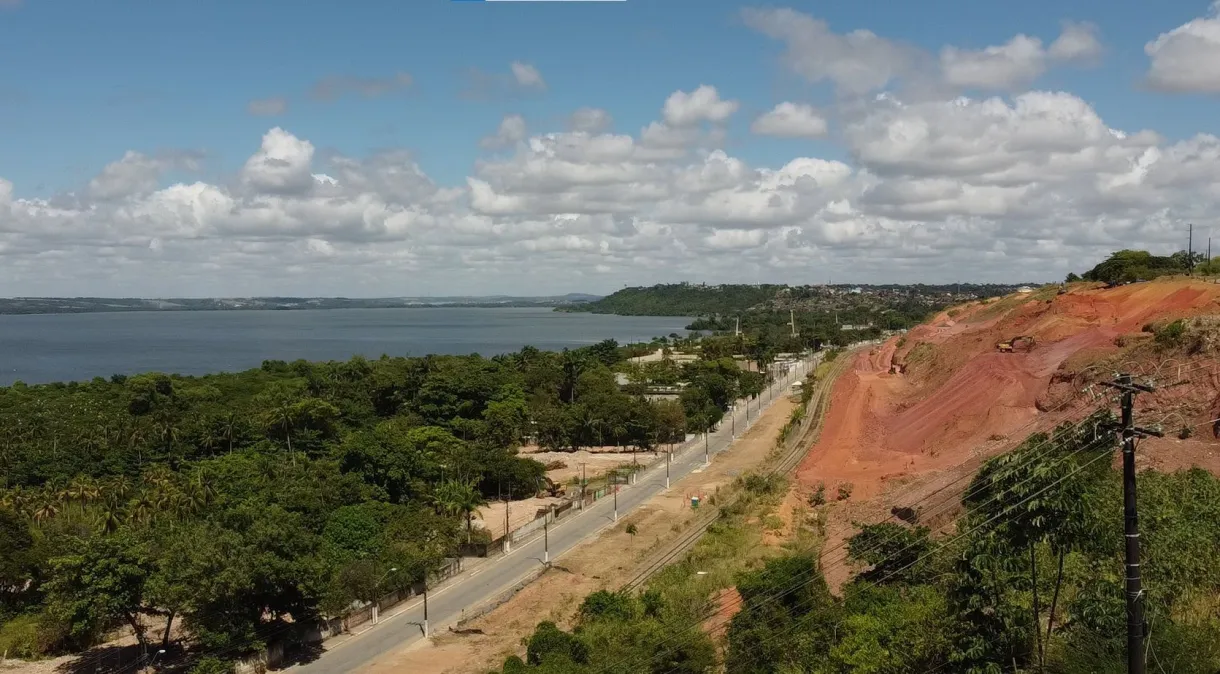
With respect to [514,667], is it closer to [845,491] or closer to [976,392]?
[845,491]

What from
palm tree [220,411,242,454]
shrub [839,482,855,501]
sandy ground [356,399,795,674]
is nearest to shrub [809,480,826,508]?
shrub [839,482,855,501]

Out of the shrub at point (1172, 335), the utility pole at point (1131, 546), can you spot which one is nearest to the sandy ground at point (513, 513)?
the shrub at point (1172, 335)

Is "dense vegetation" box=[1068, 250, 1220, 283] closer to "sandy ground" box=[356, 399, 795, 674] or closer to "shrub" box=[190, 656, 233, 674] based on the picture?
"sandy ground" box=[356, 399, 795, 674]

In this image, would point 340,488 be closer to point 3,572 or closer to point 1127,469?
point 3,572

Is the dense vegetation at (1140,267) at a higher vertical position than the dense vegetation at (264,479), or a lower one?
higher

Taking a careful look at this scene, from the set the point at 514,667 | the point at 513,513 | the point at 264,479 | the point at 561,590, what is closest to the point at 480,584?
the point at 561,590

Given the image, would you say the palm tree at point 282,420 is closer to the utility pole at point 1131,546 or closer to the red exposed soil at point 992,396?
the red exposed soil at point 992,396

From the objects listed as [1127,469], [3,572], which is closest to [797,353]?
[3,572]
